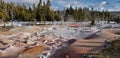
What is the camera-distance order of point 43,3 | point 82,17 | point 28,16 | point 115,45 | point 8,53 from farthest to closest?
point 82,17, point 43,3, point 28,16, point 8,53, point 115,45

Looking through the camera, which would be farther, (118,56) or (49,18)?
(49,18)

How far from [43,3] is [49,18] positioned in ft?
23.1

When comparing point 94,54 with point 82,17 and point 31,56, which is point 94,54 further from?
point 82,17

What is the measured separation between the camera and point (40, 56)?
701 inches

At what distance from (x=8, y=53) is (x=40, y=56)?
4.13m

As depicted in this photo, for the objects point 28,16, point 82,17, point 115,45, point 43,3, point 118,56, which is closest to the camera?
point 118,56

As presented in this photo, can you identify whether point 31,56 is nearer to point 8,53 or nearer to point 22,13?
point 8,53

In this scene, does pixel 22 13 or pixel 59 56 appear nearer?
pixel 59 56

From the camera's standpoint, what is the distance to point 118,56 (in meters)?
15.5

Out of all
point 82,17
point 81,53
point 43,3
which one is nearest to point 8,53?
point 81,53

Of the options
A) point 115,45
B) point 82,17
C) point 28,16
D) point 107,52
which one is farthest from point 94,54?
point 82,17

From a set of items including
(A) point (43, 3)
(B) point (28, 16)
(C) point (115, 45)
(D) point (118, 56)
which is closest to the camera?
(D) point (118, 56)

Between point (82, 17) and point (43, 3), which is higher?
point (43, 3)

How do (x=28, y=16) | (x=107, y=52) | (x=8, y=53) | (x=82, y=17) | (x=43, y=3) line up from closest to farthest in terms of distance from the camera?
1. (x=107, y=52)
2. (x=8, y=53)
3. (x=28, y=16)
4. (x=43, y=3)
5. (x=82, y=17)
